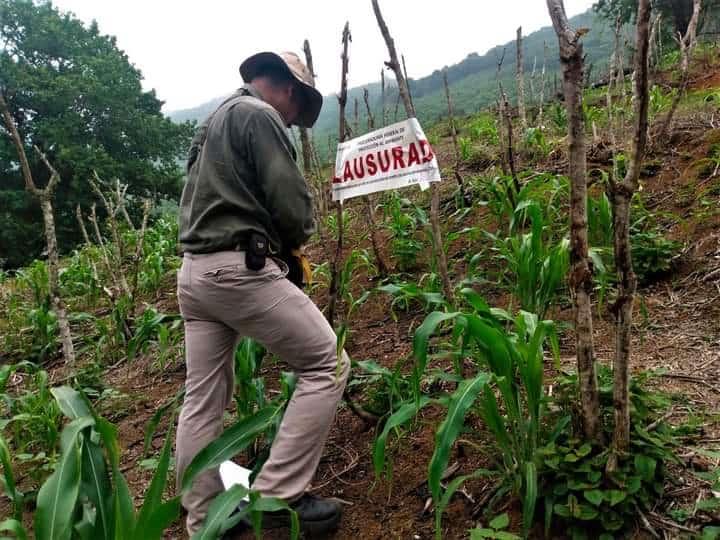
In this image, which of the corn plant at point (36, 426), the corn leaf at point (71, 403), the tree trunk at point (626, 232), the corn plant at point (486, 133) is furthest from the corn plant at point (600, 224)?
the corn plant at point (486, 133)

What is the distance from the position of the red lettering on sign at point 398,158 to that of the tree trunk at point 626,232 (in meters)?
0.81

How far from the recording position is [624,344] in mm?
1348

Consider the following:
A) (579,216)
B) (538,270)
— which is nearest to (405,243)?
(538,270)

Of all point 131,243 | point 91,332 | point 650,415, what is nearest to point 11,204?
point 131,243

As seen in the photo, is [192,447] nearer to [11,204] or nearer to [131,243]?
[131,243]

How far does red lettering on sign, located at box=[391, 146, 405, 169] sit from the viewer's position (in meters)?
1.90

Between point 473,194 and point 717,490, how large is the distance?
3527 millimetres

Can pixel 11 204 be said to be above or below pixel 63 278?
above

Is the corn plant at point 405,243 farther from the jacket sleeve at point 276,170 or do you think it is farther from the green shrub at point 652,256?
the jacket sleeve at point 276,170

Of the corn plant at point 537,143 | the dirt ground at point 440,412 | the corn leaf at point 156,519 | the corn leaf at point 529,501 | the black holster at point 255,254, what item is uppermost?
the black holster at point 255,254

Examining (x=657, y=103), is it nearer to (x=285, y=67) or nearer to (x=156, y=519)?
(x=285, y=67)

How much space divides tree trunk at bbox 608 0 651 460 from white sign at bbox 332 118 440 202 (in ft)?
2.13

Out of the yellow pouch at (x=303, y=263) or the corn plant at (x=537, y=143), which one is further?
the corn plant at (x=537, y=143)

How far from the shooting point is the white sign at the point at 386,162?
1830mm
